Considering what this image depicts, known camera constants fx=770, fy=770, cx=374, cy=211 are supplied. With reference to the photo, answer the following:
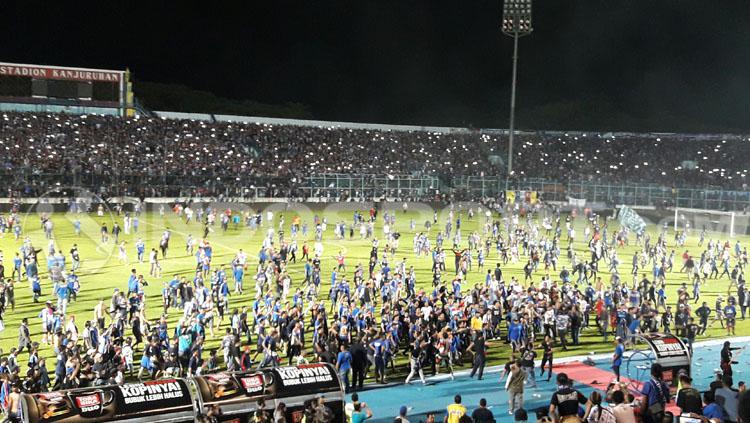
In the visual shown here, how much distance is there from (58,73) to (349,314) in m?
47.1

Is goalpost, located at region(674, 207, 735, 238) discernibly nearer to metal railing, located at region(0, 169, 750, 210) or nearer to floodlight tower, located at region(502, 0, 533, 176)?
metal railing, located at region(0, 169, 750, 210)

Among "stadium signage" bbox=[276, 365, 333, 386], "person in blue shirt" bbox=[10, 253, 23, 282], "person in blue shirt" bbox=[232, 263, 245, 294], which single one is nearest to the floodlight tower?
"person in blue shirt" bbox=[232, 263, 245, 294]

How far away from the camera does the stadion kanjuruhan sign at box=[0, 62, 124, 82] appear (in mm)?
57938

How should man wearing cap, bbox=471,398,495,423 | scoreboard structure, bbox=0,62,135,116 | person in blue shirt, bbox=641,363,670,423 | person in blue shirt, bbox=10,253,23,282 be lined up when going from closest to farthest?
person in blue shirt, bbox=641,363,670,423
man wearing cap, bbox=471,398,495,423
person in blue shirt, bbox=10,253,23,282
scoreboard structure, bbox=0,62,135,116

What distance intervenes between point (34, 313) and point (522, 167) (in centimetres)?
4781

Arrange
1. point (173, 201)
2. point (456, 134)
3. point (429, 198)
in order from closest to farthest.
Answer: point (173, 201)
point (429, 198)
point (456, 134)

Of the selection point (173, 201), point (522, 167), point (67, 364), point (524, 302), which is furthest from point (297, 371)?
point (522, 167)

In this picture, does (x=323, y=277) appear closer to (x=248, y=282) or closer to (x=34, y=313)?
(x=248, y=282)

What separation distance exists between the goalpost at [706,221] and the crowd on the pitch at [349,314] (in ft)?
25.9

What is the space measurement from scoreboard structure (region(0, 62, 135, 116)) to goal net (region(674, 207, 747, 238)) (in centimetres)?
4227

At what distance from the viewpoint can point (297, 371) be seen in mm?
12727

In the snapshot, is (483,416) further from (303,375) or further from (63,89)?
(63,89)

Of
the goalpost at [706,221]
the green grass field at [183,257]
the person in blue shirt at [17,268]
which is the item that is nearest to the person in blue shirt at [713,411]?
the green grass field at [183,257]

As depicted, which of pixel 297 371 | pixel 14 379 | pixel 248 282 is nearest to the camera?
pixel 297 371
